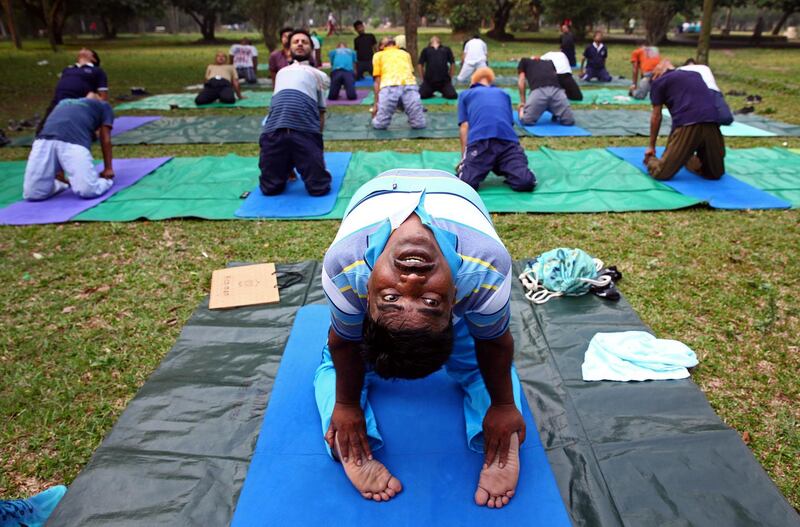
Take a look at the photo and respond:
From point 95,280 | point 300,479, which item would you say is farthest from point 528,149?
point 300,479

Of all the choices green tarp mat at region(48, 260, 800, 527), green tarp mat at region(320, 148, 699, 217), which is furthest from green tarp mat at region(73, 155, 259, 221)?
green tarp mat at region(48, 260, 800, 527)

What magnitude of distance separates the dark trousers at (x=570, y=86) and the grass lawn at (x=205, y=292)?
20.1 ft

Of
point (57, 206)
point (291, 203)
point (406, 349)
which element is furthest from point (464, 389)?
point (57, 206)

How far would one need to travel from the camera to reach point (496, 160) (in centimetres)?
550

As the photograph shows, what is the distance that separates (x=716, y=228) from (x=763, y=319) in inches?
59.4

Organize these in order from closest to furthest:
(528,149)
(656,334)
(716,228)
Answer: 1. (656,334)
2. (716,228)
3. (528,149)

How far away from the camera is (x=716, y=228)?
453 cm

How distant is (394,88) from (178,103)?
516 cm

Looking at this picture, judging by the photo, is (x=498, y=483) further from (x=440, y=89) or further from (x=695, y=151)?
(x=440, y=89)

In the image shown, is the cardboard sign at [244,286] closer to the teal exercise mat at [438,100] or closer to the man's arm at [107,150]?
the man's arm at [107,150]

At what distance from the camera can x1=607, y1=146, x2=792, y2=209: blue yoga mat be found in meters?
A: 4.96

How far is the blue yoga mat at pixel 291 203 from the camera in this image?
5.02 metres

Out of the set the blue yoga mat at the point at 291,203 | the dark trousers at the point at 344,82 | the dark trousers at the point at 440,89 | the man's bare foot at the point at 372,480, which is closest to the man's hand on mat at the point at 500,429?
the man's bare foot at the point at 372,480

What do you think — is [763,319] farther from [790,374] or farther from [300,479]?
[300,479]
